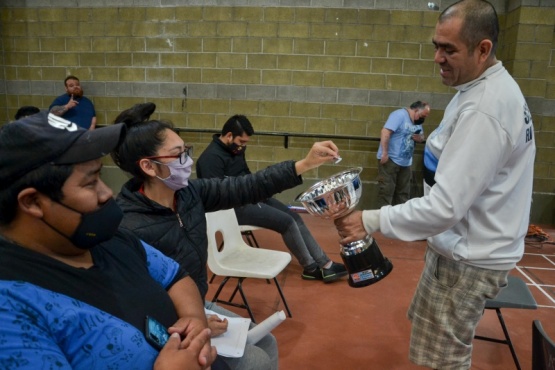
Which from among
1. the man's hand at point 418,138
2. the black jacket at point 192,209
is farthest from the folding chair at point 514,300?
the man's hand at point 418,138

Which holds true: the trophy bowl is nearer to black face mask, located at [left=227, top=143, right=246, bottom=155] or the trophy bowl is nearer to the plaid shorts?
the plaid shorts

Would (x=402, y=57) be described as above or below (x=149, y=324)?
above

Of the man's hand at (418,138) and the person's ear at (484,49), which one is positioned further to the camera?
the man's hand at (418,138)

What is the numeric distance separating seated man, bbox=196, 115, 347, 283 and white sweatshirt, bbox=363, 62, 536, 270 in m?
1.80

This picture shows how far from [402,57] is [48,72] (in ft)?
16.0

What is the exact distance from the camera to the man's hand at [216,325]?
151 centimetres

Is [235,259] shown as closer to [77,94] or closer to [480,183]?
[480,183]

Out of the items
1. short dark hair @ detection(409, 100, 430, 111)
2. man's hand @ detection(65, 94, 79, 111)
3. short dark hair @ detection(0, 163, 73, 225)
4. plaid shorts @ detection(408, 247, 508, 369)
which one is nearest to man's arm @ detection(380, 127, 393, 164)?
short dark hair @ detection(409, 100, 430, 111)

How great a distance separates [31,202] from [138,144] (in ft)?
2.45

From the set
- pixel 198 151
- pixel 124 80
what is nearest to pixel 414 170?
pixel 198 151

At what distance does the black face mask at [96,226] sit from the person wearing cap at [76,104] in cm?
490

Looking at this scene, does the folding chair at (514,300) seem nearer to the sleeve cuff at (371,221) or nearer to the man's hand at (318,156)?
the sleeve cuff at (371,221)

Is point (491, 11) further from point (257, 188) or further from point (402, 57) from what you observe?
point (402, 57)

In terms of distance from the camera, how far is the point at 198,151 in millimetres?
5797
